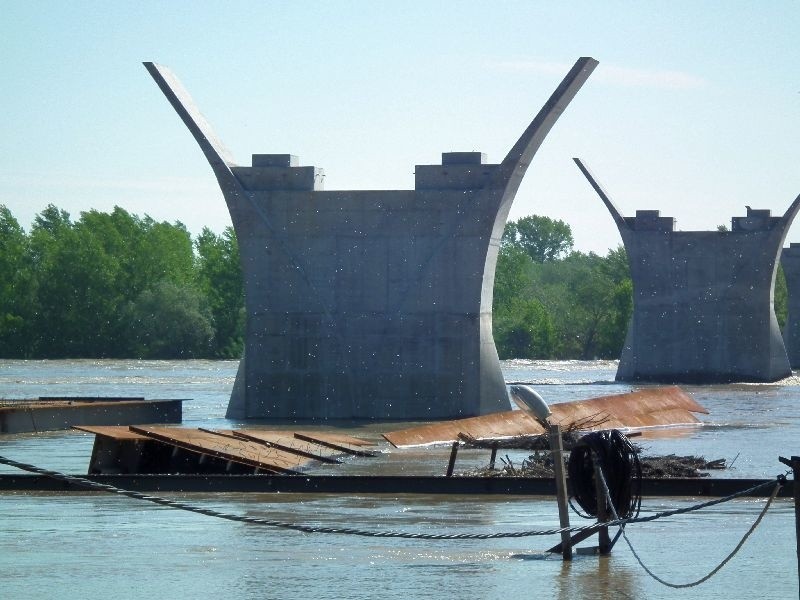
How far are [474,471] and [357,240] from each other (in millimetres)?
14055

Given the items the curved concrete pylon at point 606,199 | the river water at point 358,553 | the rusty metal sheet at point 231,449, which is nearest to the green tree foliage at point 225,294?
the curved concrete pylon at point 606,199

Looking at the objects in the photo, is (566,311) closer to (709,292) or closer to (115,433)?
(709,292)

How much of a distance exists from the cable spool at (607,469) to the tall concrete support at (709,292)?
150 ft

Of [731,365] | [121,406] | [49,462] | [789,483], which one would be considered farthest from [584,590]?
[731,365]

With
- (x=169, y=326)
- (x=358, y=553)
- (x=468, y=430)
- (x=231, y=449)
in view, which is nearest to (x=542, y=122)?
(x=468, y=430)

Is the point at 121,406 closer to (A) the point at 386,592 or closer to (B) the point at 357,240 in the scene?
(B) the point at 357,240

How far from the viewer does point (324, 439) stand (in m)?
24.7

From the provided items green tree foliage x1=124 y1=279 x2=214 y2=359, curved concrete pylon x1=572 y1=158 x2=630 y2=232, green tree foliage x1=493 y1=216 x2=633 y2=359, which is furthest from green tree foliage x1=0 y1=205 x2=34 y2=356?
curved concrete pylon x1=572 y1=158 x2=630 y2=232

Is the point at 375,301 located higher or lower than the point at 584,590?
higher

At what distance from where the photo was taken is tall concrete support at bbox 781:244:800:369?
7531 centimetres

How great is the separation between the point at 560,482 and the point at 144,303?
95930 millimetres

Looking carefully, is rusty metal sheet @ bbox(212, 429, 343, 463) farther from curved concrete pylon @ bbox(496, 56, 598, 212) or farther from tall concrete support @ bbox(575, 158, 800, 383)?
tall concrete support @ bbox(575, 158, 800, 383)

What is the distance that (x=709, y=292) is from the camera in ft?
191

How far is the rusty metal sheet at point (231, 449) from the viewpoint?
64.6 ft
